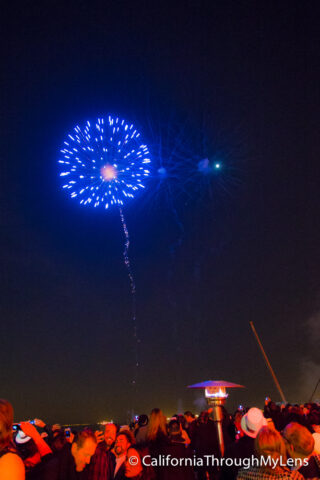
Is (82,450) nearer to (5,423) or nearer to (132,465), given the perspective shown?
(132,465)

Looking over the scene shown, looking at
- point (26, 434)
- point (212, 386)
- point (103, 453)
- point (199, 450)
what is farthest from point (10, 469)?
point (212, 386)

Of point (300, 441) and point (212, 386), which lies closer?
point (300, 441)

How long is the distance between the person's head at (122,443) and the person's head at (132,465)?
0.74 metres

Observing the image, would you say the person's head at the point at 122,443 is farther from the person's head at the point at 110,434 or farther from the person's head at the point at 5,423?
the person's head at the point at 5,423

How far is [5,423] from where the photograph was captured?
329 cm

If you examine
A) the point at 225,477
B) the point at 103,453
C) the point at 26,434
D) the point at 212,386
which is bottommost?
the point at 225,477

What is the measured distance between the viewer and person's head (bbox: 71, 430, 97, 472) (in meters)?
5.00

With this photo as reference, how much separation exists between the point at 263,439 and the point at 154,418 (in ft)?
9.73

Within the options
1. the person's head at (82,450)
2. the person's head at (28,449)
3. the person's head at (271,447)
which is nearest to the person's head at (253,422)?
the person's head at (271,447)

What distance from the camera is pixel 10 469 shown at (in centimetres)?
305

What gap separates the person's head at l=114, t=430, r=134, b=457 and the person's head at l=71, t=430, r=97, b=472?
835 mm

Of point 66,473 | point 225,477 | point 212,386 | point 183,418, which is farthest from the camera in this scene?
point 183,418

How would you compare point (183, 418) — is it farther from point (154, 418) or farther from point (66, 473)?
point (66, 473)

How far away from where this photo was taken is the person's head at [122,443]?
5.79 m
